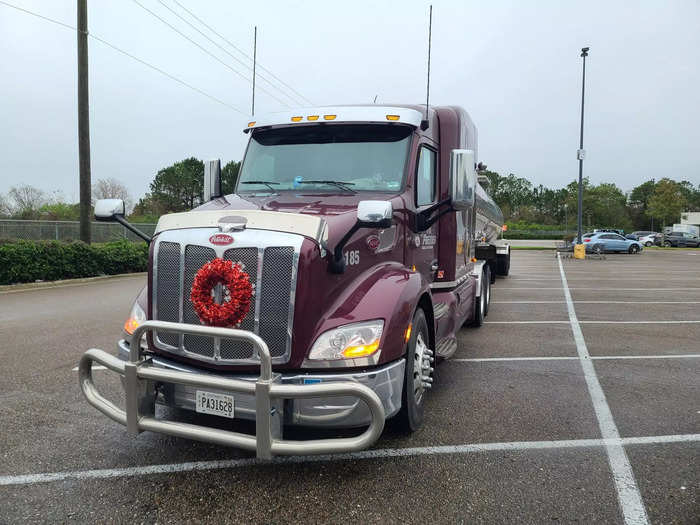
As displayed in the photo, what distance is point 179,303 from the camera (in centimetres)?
357

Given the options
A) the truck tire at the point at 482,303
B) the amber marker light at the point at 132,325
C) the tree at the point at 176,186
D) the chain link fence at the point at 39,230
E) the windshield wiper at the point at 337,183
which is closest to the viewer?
the amber marker light at the point at 132,325

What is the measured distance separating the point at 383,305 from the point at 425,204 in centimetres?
184

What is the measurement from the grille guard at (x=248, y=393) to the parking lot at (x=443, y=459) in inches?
16.0

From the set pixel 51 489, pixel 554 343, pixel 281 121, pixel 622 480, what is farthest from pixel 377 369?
pixel 554 343

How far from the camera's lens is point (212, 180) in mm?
5586

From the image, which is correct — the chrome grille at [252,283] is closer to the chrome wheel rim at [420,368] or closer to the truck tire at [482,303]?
the chrome wheel rim at [420,368]

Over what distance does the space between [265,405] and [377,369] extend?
0.75 m

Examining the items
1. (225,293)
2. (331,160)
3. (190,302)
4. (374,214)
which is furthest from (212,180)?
(374,214)

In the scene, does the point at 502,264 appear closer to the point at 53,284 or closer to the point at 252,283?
the point at 53,284

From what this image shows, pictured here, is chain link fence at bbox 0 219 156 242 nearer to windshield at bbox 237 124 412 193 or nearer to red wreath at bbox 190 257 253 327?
windshield at bbox 237 124 412 193

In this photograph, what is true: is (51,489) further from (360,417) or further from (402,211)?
(402,211)

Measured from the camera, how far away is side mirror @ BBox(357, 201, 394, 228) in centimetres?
338

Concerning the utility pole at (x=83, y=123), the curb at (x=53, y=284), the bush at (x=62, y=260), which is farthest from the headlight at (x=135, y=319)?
the utility pole at (x=83, y=123)

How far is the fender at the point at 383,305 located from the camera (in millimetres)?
3377
